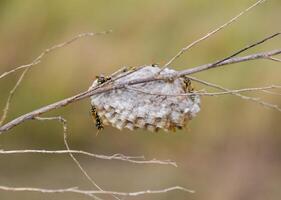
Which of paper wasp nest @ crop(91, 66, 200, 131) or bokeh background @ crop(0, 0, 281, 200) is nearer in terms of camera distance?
paper wasp nest @ crop(91, 66, 200, 131)

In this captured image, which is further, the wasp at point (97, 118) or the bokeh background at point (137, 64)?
the bokeh background at point (137, 64)

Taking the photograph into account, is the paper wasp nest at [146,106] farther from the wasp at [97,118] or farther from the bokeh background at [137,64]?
the bokeh background at [137,64]

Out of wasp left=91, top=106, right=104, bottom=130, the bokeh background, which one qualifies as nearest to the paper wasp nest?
wasp left=91, top=106, right=104, bottom=130

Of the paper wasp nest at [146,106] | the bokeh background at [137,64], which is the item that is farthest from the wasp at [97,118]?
the bokeh background at [137,64]

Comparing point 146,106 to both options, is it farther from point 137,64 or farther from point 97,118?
point 137,64

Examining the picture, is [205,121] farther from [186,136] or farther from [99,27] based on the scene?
[99,27]

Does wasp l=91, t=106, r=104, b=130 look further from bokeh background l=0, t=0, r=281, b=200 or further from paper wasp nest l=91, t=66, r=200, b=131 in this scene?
bokeh background l=0, t=0, r=281, b=200
